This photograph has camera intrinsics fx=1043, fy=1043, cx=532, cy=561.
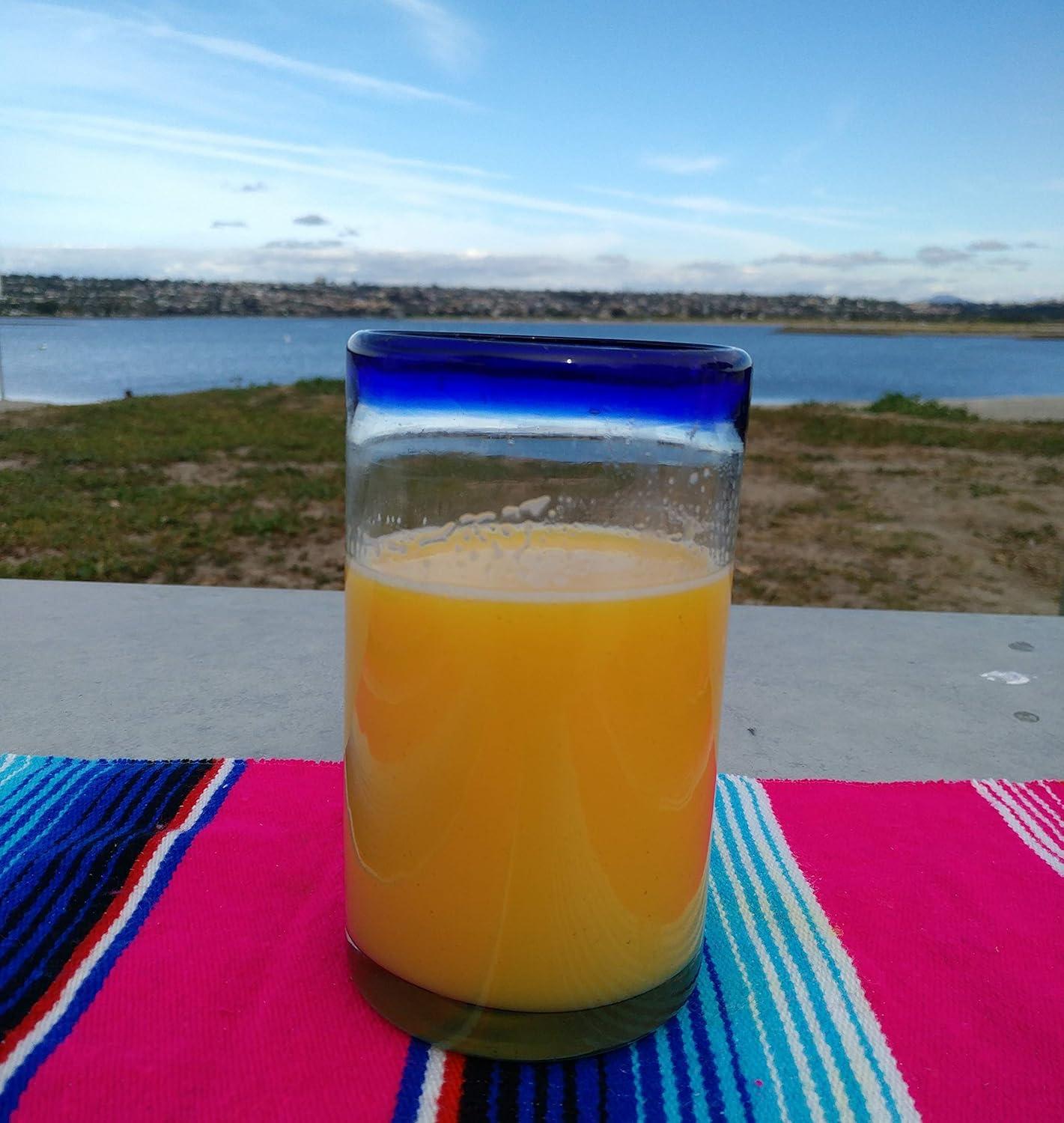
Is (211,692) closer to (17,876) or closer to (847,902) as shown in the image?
(17,876)

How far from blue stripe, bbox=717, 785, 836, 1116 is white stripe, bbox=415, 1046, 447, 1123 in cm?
22

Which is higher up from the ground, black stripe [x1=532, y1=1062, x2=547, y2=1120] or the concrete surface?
black stripe [x1=532, y1=1062, x2=547, y2=1120]

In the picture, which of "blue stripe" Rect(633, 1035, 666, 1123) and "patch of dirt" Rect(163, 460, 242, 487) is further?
"patch of dirt" Rect(163, 460, 242, 487)

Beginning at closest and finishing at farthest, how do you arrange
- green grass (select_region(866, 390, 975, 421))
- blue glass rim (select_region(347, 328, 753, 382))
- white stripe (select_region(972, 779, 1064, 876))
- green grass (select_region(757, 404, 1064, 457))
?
blue glass rim (select_region(347, 328, 753, 382)), white stripe (select_region(972, 779, 1064, 876)), green grass (select_region(757, 404, 1064, 457)), green grass (select_region(866, 390, 975, 421))

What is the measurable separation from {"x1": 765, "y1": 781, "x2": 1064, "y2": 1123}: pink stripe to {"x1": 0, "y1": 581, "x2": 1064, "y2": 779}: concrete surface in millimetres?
146

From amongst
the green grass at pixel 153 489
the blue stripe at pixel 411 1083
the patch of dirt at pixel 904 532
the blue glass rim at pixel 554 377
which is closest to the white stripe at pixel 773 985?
the blue stripe at pixel 411 1083

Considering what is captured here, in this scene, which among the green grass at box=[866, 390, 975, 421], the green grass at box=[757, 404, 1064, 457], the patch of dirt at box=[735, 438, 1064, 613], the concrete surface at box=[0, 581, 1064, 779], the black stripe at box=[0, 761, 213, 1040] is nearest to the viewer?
the black stripe at box=[0, 761, 213, 1040]

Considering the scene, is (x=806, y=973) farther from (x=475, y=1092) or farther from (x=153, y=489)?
(x=153, y=489)

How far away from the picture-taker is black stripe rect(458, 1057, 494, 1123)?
58 cm

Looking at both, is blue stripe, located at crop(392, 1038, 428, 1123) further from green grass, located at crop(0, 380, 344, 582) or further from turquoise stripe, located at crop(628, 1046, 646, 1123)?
green grass, located at crop(0, 380, 344, 582)

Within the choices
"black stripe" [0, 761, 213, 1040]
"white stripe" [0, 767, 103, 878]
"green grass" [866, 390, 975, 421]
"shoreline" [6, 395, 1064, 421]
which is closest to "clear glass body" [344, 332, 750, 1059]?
"black stripe" [0, 761, 213, 1040]

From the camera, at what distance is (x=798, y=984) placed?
0.71 m

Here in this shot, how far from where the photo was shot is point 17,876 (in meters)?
0.80

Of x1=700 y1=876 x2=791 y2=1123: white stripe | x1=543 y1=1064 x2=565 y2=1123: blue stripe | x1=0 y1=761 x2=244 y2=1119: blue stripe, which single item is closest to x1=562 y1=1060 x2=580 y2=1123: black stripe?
x1=543 y1=1064 x2=565 y2=1123: blue stripe
